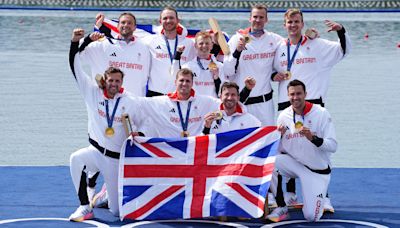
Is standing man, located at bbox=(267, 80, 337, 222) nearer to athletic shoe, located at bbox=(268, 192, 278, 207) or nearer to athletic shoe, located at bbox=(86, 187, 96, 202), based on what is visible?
athletic shoe, located at bbox=(268, 192, 278, 207)

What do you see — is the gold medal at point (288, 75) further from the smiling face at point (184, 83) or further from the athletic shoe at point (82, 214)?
the athletic shoe at point (82, 214)

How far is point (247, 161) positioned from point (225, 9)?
27.1 metres

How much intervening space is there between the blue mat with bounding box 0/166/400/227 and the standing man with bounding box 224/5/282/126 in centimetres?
126

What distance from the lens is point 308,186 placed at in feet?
34.2

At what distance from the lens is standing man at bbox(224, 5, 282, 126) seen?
11367 millimetres

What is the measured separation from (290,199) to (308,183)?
0.52 m

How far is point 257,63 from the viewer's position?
1143 cm

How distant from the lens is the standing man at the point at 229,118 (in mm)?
10328

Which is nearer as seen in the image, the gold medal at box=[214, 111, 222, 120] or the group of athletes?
the gold medal at box=[214, 111, 222, 120]

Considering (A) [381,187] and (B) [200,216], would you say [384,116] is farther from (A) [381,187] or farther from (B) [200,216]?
(B) [200,216]

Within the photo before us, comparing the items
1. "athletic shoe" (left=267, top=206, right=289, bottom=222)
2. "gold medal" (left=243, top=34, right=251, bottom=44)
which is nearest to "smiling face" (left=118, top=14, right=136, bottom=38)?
"gold medal" (left=243, top=34, right=251, bottom=44)

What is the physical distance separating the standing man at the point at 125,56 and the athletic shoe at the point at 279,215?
7.27ft

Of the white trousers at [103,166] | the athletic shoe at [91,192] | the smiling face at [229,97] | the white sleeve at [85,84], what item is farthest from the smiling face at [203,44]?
the athletic shoe at [91,192]

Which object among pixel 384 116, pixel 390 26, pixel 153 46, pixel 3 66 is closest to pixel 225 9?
pixel 390 26
